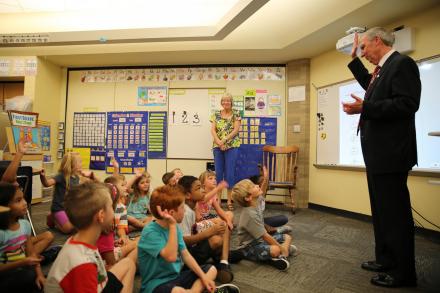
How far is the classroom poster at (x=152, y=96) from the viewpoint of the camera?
450cm

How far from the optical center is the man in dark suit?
145cm

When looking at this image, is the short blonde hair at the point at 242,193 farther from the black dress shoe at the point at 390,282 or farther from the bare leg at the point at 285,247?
the black dress shoe at the point at 390,282

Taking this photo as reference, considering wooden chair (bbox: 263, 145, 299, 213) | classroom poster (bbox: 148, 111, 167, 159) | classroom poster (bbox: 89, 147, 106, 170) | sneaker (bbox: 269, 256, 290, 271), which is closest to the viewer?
sneaker (bbox: 269, 256, 290, 271)

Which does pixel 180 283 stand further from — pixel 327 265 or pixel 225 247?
pixel 327 265

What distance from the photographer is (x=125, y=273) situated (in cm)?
123

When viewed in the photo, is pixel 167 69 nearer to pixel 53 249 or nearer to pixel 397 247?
pixel 53 249

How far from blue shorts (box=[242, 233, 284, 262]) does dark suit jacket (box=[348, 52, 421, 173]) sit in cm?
85

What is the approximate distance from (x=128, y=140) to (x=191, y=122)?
3.62 feet

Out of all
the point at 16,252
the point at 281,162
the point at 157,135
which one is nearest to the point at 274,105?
the point at 281,162

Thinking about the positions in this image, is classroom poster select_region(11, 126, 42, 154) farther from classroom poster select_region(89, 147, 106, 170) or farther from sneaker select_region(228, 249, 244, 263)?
sneaker select_region(228, 249, 244, 263)

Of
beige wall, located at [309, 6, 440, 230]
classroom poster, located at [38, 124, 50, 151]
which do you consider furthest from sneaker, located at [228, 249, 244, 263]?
classroom poster, located at [38, 124, 50, 151]

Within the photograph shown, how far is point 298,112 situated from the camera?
410 centimetres

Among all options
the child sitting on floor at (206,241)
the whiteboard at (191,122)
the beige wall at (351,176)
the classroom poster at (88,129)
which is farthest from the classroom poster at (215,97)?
the child sitting on floor at (206,241)

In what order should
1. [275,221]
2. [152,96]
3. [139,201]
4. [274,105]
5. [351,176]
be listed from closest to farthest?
[275,221] → [139,201] → [351,176] → [274,105] → [152,96]
